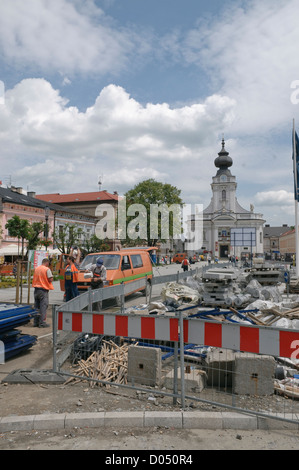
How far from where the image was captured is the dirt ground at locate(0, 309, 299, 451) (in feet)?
12.1

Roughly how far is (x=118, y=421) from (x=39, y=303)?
5613 mm

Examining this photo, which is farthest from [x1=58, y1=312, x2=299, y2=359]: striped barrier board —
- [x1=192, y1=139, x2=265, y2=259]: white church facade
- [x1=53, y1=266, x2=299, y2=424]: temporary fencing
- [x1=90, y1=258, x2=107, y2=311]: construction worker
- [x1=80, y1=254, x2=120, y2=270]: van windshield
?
[x1=192, y1=139, x2=265, y2=259]: white church facade

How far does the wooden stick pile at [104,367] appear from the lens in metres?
5.32

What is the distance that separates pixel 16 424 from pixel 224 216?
93.5 metres

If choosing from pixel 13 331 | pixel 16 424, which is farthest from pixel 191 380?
pixel 13 331

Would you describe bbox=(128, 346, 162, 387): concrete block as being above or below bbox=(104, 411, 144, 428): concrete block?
above

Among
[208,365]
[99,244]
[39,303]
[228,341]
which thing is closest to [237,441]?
[228,341]

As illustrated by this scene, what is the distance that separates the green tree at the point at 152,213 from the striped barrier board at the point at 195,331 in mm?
52421

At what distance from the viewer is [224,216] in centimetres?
9494

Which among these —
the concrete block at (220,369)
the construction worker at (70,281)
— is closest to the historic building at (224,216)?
the construction worker at (70,281)

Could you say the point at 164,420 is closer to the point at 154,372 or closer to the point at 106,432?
the point at 106,432

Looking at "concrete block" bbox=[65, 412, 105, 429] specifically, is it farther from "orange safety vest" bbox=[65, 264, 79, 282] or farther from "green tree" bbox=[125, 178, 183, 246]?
"green tree" bbox=[125, 178, 183, 246]
